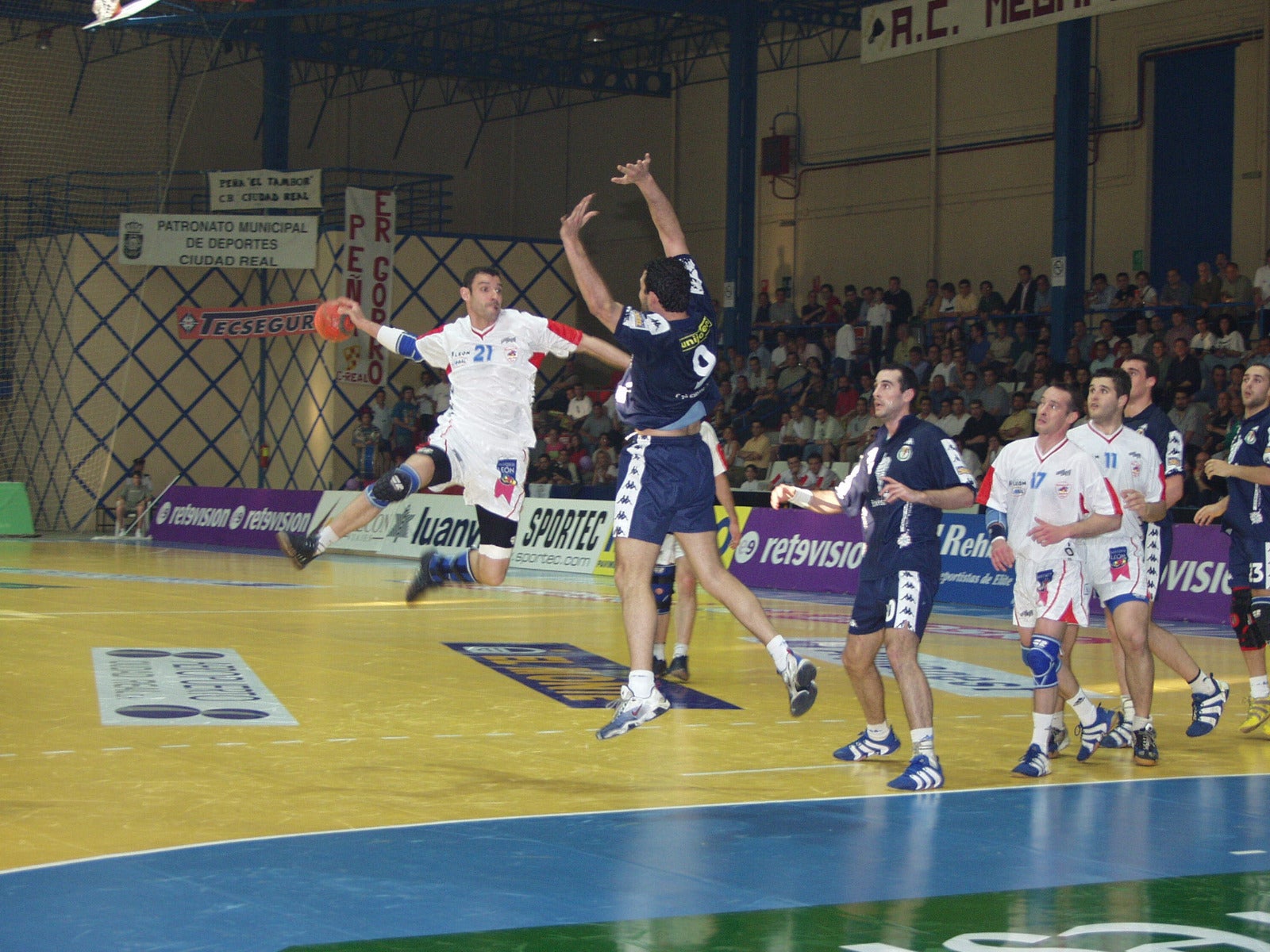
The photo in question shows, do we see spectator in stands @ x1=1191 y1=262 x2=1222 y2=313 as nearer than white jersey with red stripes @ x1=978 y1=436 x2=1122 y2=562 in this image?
No

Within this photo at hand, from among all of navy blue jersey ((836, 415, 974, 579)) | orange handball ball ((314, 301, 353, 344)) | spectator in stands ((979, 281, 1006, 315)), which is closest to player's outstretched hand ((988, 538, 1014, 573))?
navy blue jersey ((836, 415, 974, 579))

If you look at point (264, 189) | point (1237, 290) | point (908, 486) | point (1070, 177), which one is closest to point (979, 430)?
point (1237, 290)

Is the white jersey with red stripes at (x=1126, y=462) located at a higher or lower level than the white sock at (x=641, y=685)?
higher

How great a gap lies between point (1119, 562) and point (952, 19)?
14.2 meters

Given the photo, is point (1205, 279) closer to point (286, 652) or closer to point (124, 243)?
point (286, 652)

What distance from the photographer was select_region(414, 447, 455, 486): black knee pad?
388 inches

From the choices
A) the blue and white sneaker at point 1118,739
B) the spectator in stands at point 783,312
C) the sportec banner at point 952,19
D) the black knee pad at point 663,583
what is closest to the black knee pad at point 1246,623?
the blue and white sneaker at point 1118,739

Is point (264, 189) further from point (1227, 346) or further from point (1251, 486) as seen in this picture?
point (1251, 486)

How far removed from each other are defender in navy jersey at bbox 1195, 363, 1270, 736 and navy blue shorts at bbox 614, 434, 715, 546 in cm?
330

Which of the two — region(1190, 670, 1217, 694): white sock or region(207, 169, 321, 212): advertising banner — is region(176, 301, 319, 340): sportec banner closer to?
region(207, 169, 321, 212): advertising banner

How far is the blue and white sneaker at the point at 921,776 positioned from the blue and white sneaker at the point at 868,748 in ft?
1.77

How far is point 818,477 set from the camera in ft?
A: 71.6

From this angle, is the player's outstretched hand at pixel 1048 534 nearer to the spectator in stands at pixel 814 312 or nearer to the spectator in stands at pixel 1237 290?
the spectator in stands at pixel 1237 290

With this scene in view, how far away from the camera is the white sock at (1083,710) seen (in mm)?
7914
